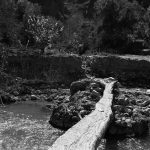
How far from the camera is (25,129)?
2095 centimetres

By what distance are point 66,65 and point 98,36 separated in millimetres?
14560

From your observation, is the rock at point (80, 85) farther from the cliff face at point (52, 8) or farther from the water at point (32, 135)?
the cliff face at point (52, 8)

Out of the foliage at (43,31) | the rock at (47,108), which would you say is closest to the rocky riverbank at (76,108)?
the rock at (47,108)

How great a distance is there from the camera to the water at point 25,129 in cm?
1809

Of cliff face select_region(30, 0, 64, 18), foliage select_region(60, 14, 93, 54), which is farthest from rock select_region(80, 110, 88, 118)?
cliff face select_region(30, 0, 64, 18)

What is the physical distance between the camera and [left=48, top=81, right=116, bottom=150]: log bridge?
11281 mm

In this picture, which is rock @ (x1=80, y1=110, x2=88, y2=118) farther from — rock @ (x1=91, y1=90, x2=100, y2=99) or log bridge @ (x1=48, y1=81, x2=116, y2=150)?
rock @ (x1=91, y1=90, x2=100, y2=99)

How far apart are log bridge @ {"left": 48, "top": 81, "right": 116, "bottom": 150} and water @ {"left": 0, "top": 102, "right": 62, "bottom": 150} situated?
3.10 meters

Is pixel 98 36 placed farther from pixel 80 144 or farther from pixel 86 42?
pixel 80 144

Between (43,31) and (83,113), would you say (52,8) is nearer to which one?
(43,31)

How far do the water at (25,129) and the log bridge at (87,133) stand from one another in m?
3.10

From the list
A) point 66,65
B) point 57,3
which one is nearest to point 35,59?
point 66,65

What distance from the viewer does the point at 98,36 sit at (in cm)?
5134

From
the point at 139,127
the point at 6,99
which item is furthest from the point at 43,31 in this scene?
the point at 139,127
